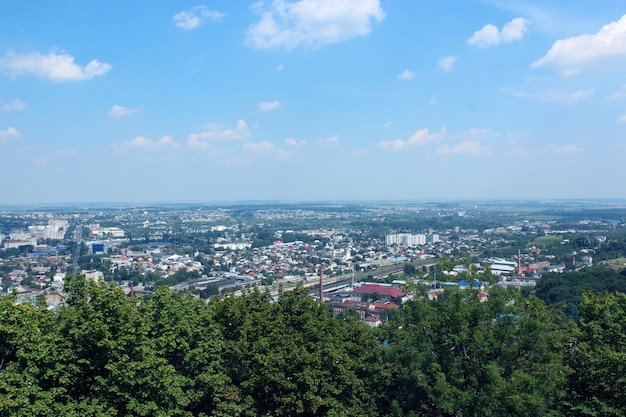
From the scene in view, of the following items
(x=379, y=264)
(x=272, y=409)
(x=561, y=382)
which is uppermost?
(x=561, y=382)

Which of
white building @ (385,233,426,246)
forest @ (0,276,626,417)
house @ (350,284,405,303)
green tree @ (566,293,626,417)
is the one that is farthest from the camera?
white building @ (385,233,426,246)

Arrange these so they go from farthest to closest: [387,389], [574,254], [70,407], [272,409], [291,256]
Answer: [291,256] < [574,254] < [387,389] < [272,409] < [70,407]

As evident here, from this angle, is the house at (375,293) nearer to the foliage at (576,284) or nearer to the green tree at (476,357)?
the foliage at (576,284)

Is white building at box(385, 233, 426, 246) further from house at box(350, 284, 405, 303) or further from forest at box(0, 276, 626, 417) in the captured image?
forest at box(0, 276, 626, 417)

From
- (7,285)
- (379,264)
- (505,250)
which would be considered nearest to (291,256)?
(379,264)

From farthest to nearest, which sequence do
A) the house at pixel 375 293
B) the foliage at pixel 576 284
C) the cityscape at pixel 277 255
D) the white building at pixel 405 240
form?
the white building at pixel 405 240 → the cityscape at pixel 277 255 → the house at pixel 375 293 → the foliage at pixel 576 284

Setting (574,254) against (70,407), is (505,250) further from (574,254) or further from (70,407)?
(70,407)

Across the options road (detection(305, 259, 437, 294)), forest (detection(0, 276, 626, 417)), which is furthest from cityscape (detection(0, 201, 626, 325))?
forest (detection(0, 276, 626, 417))

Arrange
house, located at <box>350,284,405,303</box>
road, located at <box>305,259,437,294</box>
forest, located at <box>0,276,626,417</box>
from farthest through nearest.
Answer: road, located at <box>305,259,437,294</box>, house, located at <box>350,284,405,303</box>, forest, located at <box>0,276,626,417</box>

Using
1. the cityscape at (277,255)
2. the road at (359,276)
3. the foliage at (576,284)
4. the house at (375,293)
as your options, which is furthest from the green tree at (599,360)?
the road at (359,276)
